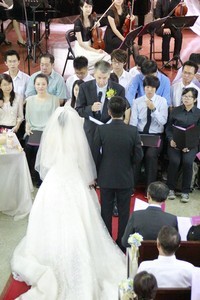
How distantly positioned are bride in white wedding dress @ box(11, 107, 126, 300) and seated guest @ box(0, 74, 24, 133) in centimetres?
185

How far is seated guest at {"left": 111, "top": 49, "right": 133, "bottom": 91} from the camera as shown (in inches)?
242

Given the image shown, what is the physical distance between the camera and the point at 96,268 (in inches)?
159

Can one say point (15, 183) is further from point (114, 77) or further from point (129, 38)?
point (129, 38)

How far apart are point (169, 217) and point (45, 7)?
6385 millimetres

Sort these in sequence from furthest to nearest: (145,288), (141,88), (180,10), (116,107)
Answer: (180,10) < (141,88) < (116,107) < (145,288)

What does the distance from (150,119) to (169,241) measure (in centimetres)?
272

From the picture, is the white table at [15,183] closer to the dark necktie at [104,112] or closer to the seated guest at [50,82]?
the dark necktie at [104,112]

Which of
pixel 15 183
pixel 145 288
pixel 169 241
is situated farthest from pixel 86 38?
pixel 145 288

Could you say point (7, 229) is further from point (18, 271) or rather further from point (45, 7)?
point (45, 7)

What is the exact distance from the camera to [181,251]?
11.5 feet

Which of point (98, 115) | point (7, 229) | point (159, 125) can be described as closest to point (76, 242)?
point (7, 229)

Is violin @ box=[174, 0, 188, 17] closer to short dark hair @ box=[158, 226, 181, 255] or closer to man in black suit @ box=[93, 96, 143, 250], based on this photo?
man in black suit @ box=[93, 96, 143, 250]

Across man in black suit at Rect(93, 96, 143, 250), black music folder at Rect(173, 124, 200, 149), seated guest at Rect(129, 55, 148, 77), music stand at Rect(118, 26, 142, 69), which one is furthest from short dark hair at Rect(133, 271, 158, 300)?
music stand at Rect(118, 26, 142, 69)

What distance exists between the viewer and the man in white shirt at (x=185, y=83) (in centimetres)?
601
